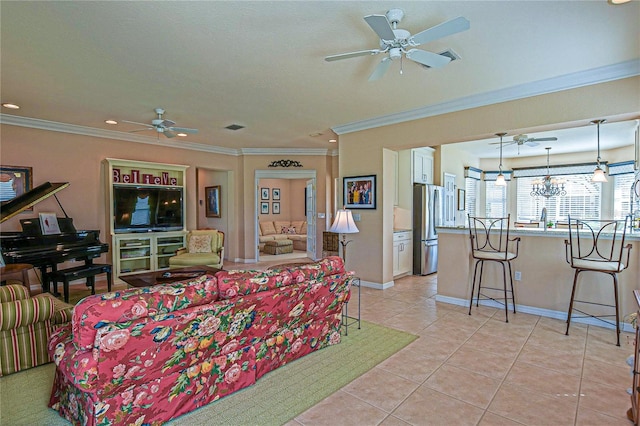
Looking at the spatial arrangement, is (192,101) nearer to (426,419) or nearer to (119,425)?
(119,425)

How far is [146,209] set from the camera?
6.04 m

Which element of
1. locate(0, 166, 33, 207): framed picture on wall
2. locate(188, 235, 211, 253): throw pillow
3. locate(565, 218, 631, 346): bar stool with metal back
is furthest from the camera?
locate(188, 235, 211, 253): throw pillow

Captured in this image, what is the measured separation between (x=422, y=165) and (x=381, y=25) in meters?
4.78

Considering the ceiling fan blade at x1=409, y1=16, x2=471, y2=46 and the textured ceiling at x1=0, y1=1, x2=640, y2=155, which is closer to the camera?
the ceiling fan blade at x1=409, y1=16, x2=471, y2=46

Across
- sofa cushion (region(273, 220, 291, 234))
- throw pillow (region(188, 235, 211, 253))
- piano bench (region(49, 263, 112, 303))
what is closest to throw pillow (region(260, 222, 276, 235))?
sofa cushion (region(273, 220, 291, 234))

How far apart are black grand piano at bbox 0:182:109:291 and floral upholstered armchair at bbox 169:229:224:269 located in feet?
4.09

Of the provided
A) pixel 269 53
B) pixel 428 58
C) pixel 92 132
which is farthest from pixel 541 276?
pixel 92 132

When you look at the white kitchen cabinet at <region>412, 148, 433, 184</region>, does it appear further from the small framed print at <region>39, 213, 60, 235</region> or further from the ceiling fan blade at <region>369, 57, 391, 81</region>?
the small framed print at <region>39, 213, 60, 235</region>

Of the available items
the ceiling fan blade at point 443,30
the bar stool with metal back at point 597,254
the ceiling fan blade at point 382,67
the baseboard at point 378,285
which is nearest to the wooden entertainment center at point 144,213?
the baseboard at point 378,285

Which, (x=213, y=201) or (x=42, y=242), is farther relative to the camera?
(x=213, y=201)

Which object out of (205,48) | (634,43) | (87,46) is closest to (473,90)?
(634,43)

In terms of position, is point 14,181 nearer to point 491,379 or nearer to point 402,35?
point 402,35

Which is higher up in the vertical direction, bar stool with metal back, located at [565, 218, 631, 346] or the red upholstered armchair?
bar stool with metal back, located at [565, 218, 631, 346]

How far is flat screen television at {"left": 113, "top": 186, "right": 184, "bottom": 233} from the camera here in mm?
5746
